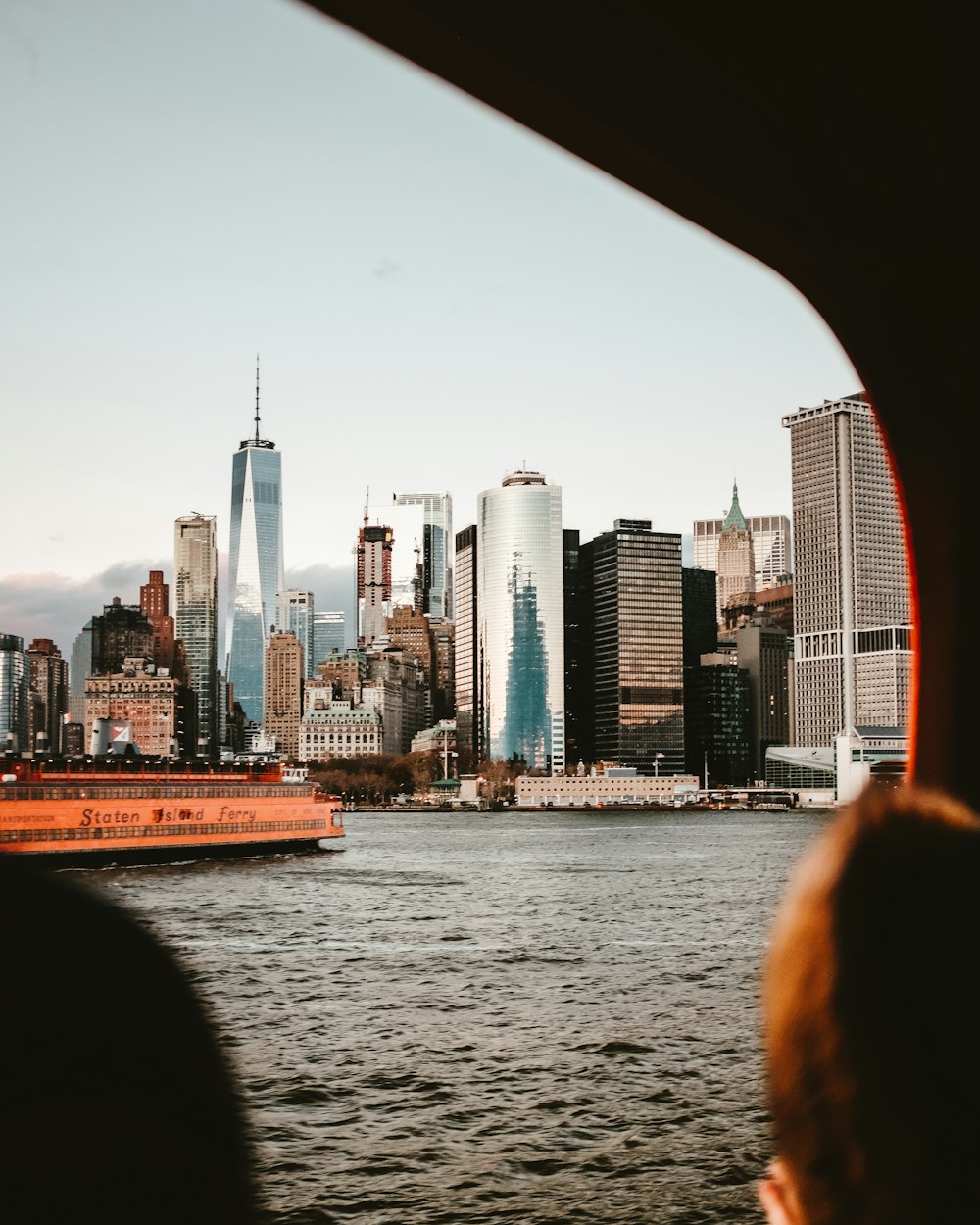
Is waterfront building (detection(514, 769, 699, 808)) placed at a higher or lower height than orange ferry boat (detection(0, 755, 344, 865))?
lower

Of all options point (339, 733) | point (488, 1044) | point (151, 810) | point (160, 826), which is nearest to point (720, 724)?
point (339, 733)

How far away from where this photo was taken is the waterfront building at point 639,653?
161 m

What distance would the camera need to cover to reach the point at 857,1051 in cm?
88

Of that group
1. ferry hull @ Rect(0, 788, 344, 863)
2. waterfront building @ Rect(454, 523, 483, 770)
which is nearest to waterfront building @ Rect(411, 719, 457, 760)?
waterfront building @ Rect(454, 523, 483, 770)

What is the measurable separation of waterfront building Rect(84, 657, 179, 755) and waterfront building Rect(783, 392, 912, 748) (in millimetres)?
78970

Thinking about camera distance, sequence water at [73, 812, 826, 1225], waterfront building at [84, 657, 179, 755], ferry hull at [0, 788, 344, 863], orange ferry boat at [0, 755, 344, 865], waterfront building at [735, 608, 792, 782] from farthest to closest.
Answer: waterfront building at [735, 608, 792, 782] < waterfront building at [84, 657, 179, 755] < orange ferry boat at [0, 755, 344, 865] < ferry hull at [0, 788, 344, 863] < water at [73, 812, 826, 1225]

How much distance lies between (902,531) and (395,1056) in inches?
644

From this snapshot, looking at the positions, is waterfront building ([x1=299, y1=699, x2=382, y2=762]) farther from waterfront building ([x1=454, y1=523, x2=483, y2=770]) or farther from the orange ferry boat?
the orange ferry boat

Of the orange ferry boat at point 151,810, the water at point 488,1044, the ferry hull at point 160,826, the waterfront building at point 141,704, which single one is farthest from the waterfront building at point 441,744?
the water at point 488,1044

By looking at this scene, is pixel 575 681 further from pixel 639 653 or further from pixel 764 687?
pixel 764 687

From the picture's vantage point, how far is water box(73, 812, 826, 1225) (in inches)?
502

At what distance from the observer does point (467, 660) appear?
177m

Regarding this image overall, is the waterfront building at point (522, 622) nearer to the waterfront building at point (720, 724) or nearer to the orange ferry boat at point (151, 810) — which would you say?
the waterfront building at point (720, 724)

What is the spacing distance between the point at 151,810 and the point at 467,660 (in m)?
126
